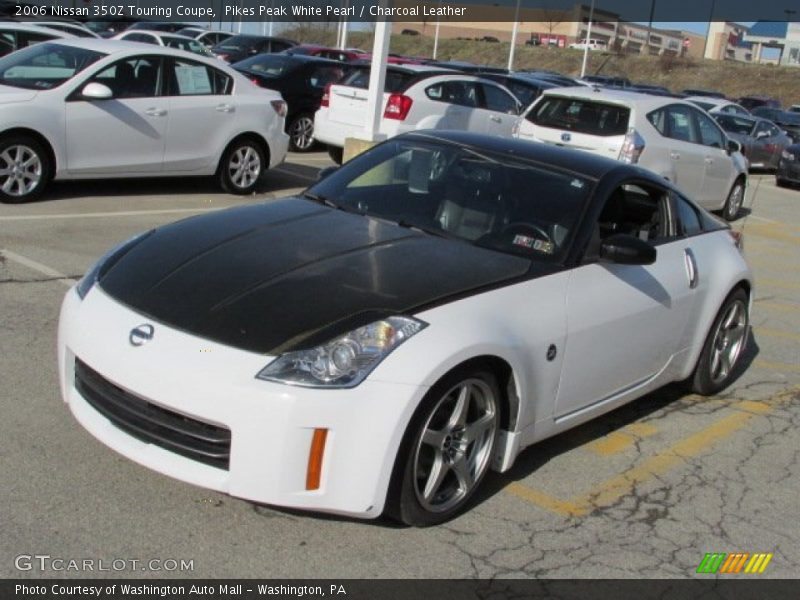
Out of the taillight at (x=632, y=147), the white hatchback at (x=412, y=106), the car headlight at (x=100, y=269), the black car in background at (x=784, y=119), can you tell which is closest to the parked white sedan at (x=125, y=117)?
the white hatchback at (x=412, y=106)

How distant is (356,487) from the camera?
3574 millimetres

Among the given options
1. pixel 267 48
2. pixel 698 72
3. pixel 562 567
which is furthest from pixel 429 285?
pixel 698 72

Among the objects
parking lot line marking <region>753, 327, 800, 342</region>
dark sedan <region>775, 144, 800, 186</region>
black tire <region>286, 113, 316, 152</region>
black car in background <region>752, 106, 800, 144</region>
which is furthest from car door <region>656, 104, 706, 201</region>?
black car in background <region>752, 106, 800, 144</region>

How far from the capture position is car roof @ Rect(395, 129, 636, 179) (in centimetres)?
517

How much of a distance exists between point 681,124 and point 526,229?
360 inches

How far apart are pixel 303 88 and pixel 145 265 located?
11.7 m

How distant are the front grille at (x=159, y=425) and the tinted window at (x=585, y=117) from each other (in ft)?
30.7

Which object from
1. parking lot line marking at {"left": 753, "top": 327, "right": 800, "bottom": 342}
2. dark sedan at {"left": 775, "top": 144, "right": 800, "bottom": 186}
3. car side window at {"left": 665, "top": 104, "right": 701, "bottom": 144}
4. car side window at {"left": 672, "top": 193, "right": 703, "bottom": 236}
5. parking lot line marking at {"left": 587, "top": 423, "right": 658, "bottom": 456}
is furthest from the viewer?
dark sedan at {"left": 775, "top": 144, "right": 800, "bottom": 186}

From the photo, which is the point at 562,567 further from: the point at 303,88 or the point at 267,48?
the point at 267,48

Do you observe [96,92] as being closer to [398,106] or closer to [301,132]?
[398,106]

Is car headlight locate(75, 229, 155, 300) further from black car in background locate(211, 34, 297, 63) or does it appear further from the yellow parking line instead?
black car in background locate(211, 34, 297, 63)

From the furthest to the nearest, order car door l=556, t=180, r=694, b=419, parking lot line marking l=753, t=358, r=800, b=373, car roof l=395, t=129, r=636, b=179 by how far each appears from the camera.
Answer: parking lot line marking l=753, t=358, r=800, b=373
car roof l=395, t=129, r=636, b=179
car door l=556, t=180, r=694, b=419

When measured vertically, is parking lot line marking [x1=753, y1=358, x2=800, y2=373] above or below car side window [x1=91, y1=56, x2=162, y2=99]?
below

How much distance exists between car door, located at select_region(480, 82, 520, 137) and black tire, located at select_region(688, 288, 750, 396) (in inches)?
362
